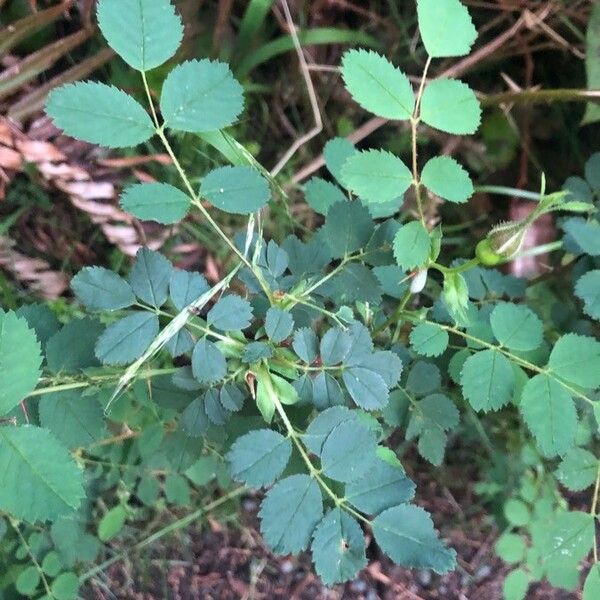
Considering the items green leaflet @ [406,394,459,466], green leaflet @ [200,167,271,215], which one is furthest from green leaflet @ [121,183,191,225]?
green leaflet @ [406,394,459,466]

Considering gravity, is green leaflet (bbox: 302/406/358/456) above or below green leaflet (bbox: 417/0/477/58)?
below

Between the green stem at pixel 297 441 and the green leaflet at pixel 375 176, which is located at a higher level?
the green leaflet at pixel 375 176

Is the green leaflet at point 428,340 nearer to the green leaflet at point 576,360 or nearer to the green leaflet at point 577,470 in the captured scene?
the green leaflet at point 576,360

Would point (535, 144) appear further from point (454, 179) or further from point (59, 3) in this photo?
point (59, 3)

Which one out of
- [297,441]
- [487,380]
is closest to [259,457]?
[297,441]

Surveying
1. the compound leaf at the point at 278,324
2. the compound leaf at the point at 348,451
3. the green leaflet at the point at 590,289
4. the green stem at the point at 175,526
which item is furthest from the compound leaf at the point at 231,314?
the green stem at the point at 175,526

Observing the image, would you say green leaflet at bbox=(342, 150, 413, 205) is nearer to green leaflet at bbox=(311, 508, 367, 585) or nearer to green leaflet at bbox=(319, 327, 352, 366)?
green leaflet at bbox=(319, 327, 352, 366)

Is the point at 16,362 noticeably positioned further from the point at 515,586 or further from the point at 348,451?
the point at 515,586

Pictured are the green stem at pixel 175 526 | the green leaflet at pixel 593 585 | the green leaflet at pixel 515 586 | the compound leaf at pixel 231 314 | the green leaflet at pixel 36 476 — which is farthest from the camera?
the green stem at pixel 175 526
